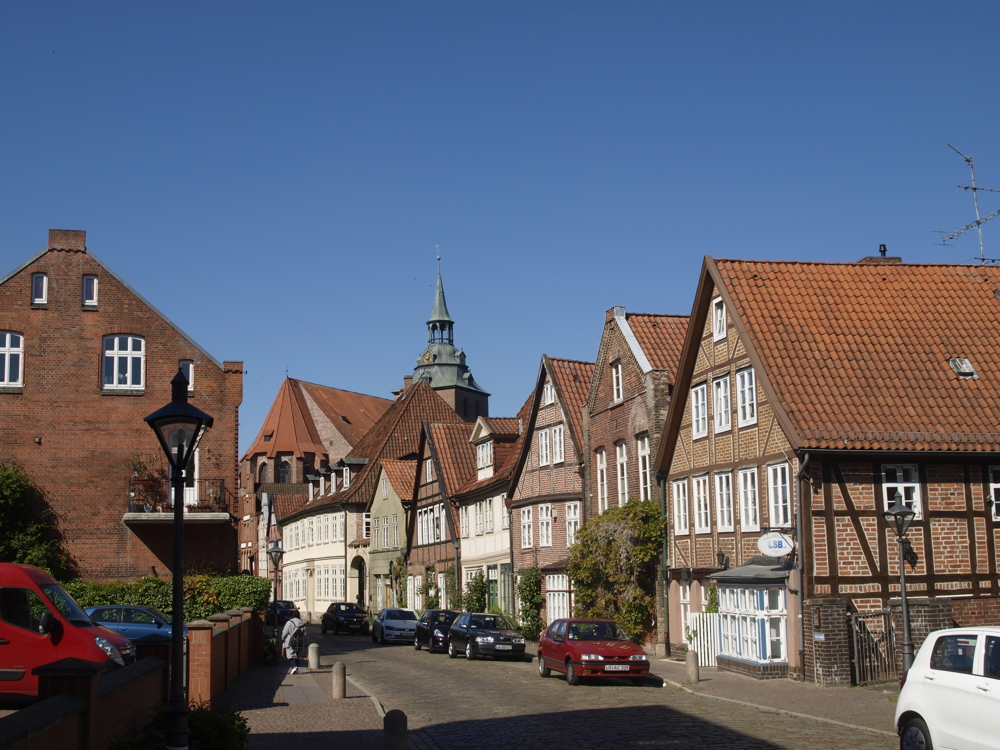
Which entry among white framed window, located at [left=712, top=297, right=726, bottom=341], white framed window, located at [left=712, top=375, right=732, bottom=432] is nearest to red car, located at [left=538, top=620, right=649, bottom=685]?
white framed window, located at [left=712, top=375, right=732, bottom=432]

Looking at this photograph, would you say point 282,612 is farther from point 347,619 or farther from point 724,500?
point 724,500

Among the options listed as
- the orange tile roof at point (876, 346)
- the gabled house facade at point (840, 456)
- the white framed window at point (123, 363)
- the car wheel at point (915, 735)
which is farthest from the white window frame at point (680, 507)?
the white framed window at point (123, 363)

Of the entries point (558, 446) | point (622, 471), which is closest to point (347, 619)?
point (558, 446)

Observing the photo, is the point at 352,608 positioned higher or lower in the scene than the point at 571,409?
lower

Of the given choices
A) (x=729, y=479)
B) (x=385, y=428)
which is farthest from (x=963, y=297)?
(x=385, y=428)

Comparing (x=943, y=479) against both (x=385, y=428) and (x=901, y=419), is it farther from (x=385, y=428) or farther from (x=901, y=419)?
(x=385, y=428)

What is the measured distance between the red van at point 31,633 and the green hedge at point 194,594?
1625cm

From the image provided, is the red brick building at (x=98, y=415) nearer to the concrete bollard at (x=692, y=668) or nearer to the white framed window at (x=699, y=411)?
the white framed window at (x=699, y=411)

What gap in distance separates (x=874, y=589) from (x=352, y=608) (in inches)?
1214

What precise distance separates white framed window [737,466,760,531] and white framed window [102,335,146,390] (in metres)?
19.9

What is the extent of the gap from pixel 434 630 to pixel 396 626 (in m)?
6.15

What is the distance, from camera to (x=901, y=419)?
76.3 ft

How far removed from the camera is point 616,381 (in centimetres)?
3344

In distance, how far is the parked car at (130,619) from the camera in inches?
955
